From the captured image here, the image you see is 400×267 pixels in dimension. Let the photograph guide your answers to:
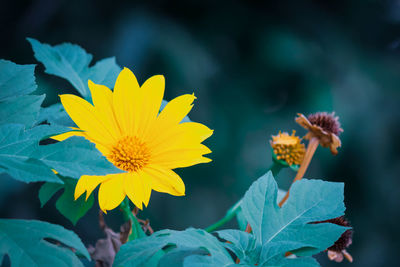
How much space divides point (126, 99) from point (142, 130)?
0.03 m

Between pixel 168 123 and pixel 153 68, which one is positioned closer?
pixel 168 123

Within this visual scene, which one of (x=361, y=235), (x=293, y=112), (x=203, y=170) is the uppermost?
(x=293, y=112)

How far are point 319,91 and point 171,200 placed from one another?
52cm

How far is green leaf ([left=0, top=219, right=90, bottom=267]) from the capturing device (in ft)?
0.94

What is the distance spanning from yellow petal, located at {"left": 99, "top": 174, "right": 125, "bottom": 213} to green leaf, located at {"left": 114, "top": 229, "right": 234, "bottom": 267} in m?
0.03

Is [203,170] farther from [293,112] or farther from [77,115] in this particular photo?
[77,115]

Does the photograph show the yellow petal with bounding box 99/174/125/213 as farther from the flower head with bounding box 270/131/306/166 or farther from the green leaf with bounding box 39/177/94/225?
the flower head with bounding box 270/131/306/166

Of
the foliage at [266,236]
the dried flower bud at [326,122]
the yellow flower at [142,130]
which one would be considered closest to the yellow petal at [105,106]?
the yellow flower at [142,130]

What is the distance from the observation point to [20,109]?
351mm

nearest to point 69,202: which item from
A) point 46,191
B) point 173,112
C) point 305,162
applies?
point 46,191

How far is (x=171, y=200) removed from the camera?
1170 millimetres

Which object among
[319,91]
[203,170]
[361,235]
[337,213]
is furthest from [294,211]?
[361,235]

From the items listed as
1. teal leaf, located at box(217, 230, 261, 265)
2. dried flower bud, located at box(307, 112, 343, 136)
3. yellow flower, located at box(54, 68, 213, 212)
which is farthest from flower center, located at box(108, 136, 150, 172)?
dried flower bud, located at box(307, 112, 343, 136)

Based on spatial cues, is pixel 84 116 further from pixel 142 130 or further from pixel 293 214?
pixel 293 214
